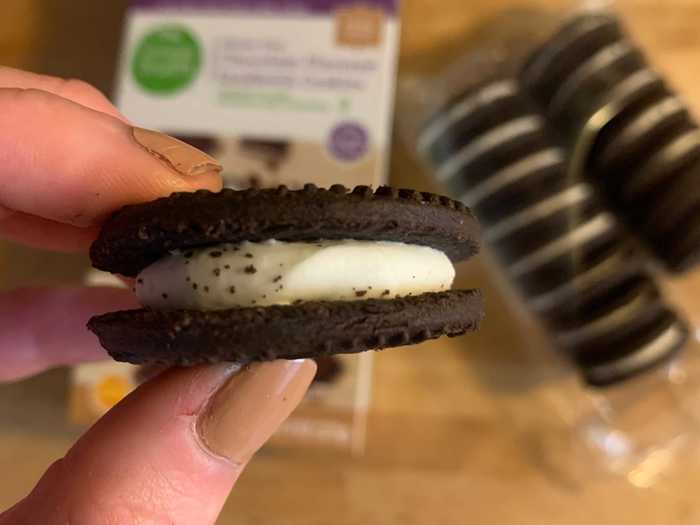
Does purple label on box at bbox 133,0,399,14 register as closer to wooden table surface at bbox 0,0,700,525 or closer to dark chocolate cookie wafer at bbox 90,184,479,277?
wooden table surface at bbox 0,0,700,525

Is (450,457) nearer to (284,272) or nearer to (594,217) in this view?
(594,217)

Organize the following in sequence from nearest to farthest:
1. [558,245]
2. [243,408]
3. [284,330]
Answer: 1. [284,330]
2. [243,408]
3. [558,245]

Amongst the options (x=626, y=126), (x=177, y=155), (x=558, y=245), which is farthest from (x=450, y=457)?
(x=177, y=155)

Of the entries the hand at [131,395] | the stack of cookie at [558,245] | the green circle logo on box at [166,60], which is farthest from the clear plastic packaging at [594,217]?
the hand at [131,395]

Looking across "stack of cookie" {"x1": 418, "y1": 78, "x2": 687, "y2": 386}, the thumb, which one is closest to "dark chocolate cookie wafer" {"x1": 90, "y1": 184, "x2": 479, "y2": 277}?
the thumb

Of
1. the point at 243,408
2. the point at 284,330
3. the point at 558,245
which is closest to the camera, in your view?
the point at 284,330

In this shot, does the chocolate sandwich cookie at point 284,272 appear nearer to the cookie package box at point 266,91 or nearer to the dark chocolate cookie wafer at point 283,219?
the dark chocolate cookie wafer at point 283,219

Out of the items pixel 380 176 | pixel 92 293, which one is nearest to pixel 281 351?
pixel 92 293

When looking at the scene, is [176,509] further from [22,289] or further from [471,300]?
[22,289]
